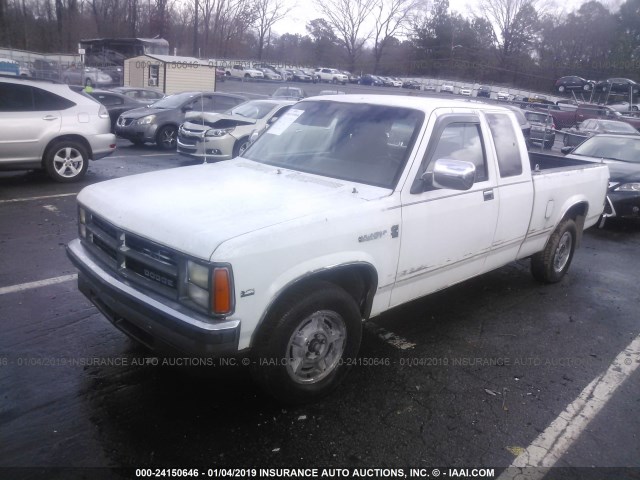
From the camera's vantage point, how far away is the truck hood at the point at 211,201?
284 cm

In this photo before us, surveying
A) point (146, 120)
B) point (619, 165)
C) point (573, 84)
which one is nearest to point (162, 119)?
point (146, 120)

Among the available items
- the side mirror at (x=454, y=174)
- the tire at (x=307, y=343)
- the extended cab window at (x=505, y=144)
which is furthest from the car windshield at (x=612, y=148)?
the tire at (x=307, y=343)

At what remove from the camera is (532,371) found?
399 centimetres

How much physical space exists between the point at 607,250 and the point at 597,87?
3930cm

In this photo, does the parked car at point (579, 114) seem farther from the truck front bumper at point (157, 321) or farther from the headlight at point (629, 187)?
the truck front bumper at point (157, 321)

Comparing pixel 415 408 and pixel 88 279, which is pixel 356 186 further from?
pixel 88 279

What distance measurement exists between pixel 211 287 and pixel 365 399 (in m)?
1.40

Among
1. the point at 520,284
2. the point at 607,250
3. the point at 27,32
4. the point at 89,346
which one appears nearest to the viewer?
the point at 89,346

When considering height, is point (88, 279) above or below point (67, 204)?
above

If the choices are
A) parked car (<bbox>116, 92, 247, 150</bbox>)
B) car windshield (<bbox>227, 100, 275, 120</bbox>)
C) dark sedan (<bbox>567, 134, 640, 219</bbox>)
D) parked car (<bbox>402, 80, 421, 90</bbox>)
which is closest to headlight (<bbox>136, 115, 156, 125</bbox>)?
parked car (<bbox>116, 92, 247, 150</bbox>)

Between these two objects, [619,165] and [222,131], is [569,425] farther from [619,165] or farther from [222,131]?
[222,131]

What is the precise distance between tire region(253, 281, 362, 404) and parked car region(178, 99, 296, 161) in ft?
27.9

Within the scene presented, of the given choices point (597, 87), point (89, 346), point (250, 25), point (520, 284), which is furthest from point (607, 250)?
point (250, 25)

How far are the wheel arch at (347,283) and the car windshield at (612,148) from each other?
817 cm
